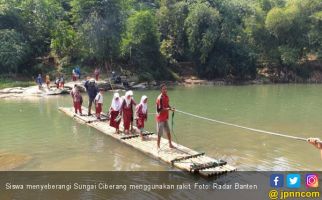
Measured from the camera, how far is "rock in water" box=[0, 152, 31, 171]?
11322mm

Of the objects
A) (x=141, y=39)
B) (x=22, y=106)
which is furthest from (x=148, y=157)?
(x=141, y=39)

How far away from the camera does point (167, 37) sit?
1729 inches

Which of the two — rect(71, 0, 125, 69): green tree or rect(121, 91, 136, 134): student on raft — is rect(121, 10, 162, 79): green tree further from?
rect(121, 91, 136, 134): student on raft

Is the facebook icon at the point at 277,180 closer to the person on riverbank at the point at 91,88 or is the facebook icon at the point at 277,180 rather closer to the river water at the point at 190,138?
the river water at the point at 190,138

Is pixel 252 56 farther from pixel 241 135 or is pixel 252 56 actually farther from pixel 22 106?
pixel 241 135

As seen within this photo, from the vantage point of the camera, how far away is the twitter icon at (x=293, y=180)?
9202mm

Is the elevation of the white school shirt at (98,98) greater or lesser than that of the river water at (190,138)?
greater

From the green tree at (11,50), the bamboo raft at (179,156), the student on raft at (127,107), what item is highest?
the green tree at (11,50)

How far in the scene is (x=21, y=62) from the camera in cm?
3644

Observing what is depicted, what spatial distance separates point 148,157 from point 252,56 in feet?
104

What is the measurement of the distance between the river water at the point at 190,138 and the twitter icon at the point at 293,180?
1011mm

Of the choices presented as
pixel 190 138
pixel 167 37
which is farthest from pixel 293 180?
pixel 167 37

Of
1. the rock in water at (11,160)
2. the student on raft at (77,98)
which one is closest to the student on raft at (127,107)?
the rock in water at (11,160)

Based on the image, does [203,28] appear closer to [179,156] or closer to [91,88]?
[91,88]
